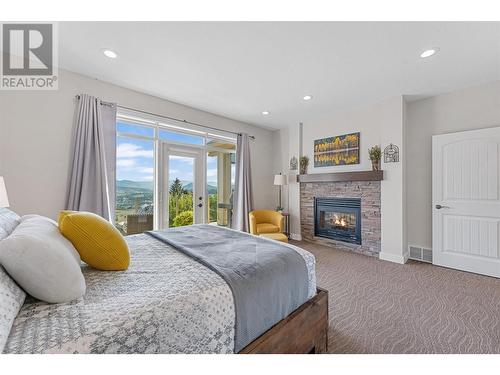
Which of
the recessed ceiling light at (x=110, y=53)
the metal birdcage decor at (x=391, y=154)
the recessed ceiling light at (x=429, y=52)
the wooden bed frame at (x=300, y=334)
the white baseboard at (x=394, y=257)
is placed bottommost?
the white baseboard at (x=394, y=257)

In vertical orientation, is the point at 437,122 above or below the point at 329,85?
below

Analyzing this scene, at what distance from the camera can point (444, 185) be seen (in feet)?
10.5

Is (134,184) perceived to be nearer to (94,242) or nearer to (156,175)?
(156,175)

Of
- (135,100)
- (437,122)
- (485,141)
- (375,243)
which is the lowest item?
(375,243)

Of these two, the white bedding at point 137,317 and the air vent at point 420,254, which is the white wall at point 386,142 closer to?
the air vent at point 420,254

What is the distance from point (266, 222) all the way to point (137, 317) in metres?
3.69

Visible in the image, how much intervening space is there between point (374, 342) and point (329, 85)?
296 centimetres

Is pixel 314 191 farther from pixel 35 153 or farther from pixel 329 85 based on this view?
pixel 35 153

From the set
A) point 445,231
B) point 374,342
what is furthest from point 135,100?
point 445,231

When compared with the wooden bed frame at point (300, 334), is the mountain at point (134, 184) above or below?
above

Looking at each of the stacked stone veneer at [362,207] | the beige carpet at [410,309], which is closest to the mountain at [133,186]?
the beige carpet at [410,309]

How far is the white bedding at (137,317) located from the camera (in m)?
0.73

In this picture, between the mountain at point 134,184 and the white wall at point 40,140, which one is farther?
the mountain at point 134,184

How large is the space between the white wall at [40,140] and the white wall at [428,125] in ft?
15.0
